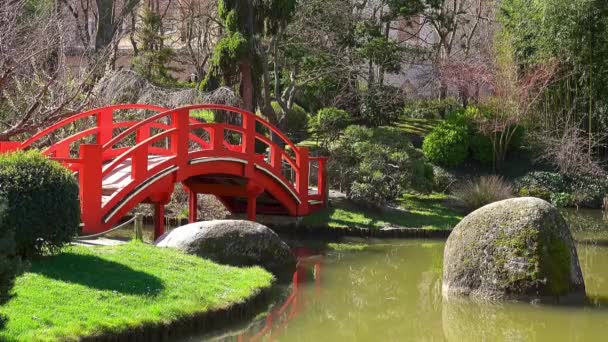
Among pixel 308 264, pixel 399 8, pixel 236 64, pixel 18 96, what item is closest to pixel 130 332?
pixel 308 264

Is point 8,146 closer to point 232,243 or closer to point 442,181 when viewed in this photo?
point 232,243

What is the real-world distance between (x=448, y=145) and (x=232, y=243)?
1263 centimetres

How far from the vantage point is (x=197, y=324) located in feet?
30.0

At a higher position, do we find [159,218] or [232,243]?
[159,218]

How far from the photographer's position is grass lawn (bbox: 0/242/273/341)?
777cm

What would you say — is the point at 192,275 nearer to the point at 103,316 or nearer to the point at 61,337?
the point at 103,316

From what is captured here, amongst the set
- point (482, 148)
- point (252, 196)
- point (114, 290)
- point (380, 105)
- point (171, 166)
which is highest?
point (380, 105)

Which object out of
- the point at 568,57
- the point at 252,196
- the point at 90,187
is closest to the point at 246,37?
the point at 252,196

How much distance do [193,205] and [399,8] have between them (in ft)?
45.7

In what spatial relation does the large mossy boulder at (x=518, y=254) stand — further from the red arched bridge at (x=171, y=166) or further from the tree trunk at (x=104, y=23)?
the tree trunk at (x=104, y=23)

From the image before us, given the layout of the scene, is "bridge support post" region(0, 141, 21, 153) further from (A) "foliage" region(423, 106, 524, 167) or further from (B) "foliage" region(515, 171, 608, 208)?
(B) "foliage" region(515, 171, 608, 208)

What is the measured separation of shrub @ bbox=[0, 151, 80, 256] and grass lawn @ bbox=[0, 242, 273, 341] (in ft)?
0.93

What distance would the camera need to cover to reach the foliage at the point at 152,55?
79.7 ft

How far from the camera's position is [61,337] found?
745 centimetres
